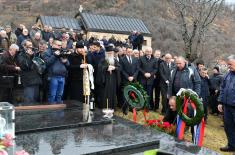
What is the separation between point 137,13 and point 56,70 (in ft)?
116

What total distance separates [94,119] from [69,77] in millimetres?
2847

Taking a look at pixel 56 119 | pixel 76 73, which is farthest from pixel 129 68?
pixel 56 119

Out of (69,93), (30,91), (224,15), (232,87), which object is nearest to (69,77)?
(69,93)

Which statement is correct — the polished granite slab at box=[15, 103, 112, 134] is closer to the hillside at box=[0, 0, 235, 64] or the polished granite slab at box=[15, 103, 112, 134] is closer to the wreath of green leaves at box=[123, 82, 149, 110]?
the wreath of green leaves at box=[123, 82, 149, 110]

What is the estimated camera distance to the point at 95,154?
16.0ft

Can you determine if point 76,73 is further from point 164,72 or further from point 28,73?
point 164,72

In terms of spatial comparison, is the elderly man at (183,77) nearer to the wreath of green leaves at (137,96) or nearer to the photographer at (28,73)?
the wreath of green leaves at (137,96)

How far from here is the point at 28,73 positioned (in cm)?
830

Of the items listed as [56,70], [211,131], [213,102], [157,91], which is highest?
[56,70]

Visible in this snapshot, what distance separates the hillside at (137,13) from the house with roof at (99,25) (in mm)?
9735

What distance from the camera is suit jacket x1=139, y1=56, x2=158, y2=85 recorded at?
1023 centimetres

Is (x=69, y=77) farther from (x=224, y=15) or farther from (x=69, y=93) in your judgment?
(x=224, y=15)

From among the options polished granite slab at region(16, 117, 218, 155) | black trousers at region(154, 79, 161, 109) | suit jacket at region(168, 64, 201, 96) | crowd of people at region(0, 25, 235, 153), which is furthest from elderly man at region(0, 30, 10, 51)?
polished granite slab at region(16, 117, 218, 155)

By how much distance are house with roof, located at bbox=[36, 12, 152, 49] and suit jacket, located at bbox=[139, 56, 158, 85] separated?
35.8 ft
